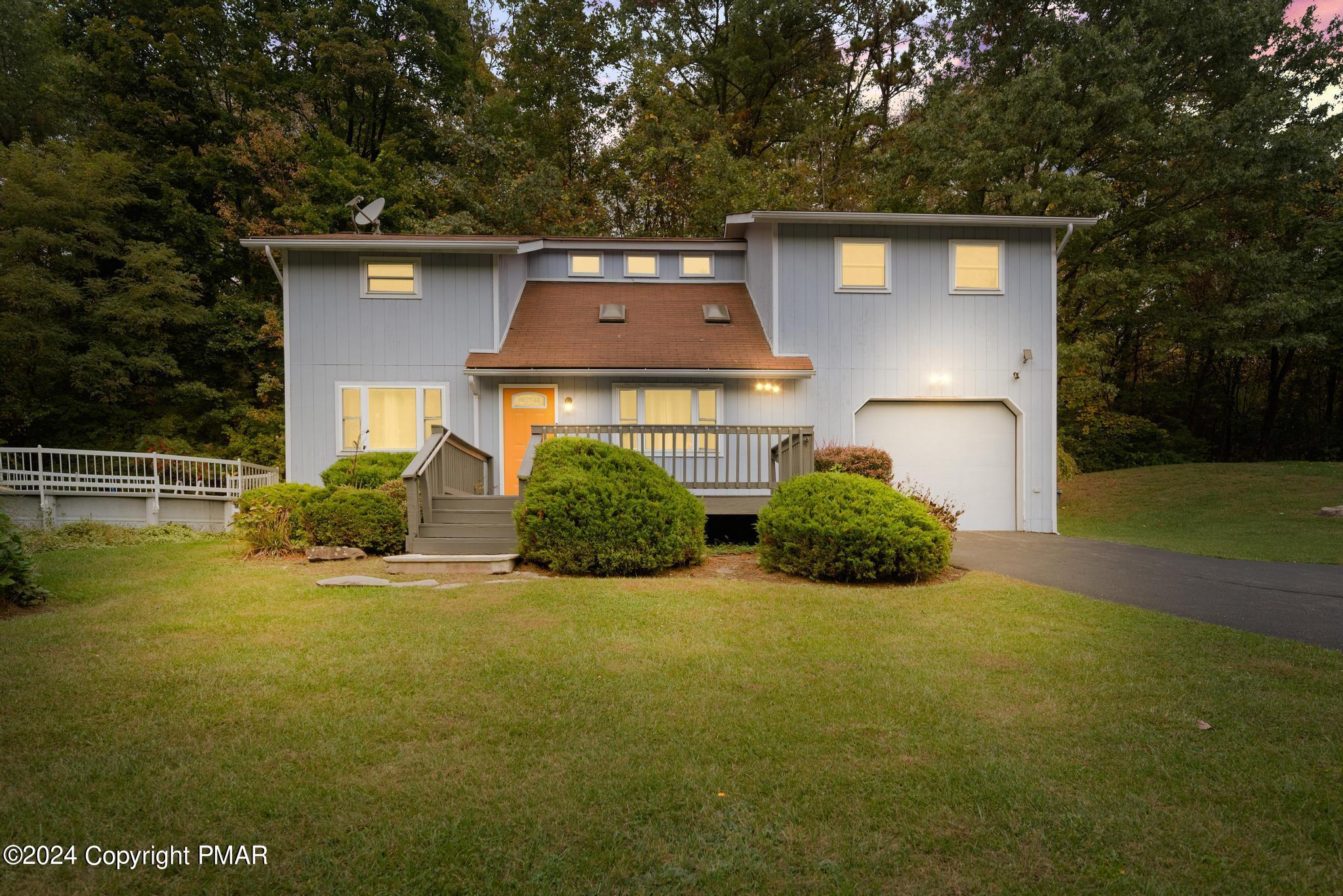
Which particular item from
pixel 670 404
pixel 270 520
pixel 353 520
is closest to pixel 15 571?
pixel 270 520

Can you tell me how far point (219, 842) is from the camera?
2572 mm

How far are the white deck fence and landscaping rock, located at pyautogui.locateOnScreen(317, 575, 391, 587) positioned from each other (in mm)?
7841

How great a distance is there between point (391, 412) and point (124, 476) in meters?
5.53

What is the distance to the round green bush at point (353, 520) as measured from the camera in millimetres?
8812

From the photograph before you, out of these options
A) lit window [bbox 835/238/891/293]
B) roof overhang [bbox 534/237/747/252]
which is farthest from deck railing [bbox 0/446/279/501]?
lit window [bbox 835/238/891/293]

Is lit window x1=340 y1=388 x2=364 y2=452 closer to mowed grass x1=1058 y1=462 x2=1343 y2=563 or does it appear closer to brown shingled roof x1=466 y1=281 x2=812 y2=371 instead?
brown shingled roof x1=466 y1=281 x2=812 y2=371

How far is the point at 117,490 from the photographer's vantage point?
40.7 feet

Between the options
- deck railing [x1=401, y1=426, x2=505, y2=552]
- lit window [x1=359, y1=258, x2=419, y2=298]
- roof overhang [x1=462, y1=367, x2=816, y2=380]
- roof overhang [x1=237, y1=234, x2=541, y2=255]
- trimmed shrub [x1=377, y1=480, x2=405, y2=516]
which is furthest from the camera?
lit window [x1=359, y1=258, x2=419, y2=298]

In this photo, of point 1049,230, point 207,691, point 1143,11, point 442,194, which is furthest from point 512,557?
point 1143,11

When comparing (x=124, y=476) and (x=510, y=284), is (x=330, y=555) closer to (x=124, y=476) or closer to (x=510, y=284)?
(x=510, y=284)

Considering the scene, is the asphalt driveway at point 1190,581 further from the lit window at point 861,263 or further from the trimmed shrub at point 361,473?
the trimmed shrub at point 361,473

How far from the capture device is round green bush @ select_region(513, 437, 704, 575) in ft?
24.1

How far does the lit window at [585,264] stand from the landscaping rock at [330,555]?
8.57 metres

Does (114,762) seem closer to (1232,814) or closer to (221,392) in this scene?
(1232,814)
